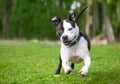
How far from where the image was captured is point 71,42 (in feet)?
30.3

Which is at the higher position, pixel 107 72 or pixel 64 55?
pixel 64 55

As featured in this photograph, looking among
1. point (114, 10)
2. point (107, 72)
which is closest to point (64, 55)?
point (107, 72)

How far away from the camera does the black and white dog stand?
894cm

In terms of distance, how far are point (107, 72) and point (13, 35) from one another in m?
37.0

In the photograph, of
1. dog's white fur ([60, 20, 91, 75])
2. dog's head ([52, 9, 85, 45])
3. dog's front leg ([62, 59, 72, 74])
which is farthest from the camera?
dog's white fur ([60, 20, 91, 75])

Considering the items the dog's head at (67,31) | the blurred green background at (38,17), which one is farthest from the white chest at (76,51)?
the blurred green background at (38,17)

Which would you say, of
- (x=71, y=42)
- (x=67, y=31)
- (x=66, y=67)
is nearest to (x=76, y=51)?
(x=71, y=42)

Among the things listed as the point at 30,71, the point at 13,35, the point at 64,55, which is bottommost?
the point at 13,35

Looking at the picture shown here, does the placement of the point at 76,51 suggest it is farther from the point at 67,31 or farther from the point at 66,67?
the point at 67,31

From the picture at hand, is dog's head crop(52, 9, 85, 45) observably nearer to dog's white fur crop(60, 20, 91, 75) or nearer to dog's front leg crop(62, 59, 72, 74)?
dog's white fur crop(60, 20, 91, 75)

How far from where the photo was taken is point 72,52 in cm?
945

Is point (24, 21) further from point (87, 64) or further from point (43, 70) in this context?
point (87, 64)

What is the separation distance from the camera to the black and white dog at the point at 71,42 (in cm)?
894

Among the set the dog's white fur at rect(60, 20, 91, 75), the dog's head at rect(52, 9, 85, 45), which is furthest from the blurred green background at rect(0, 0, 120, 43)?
the dog's head at rect(52, 9, 85, 45)
